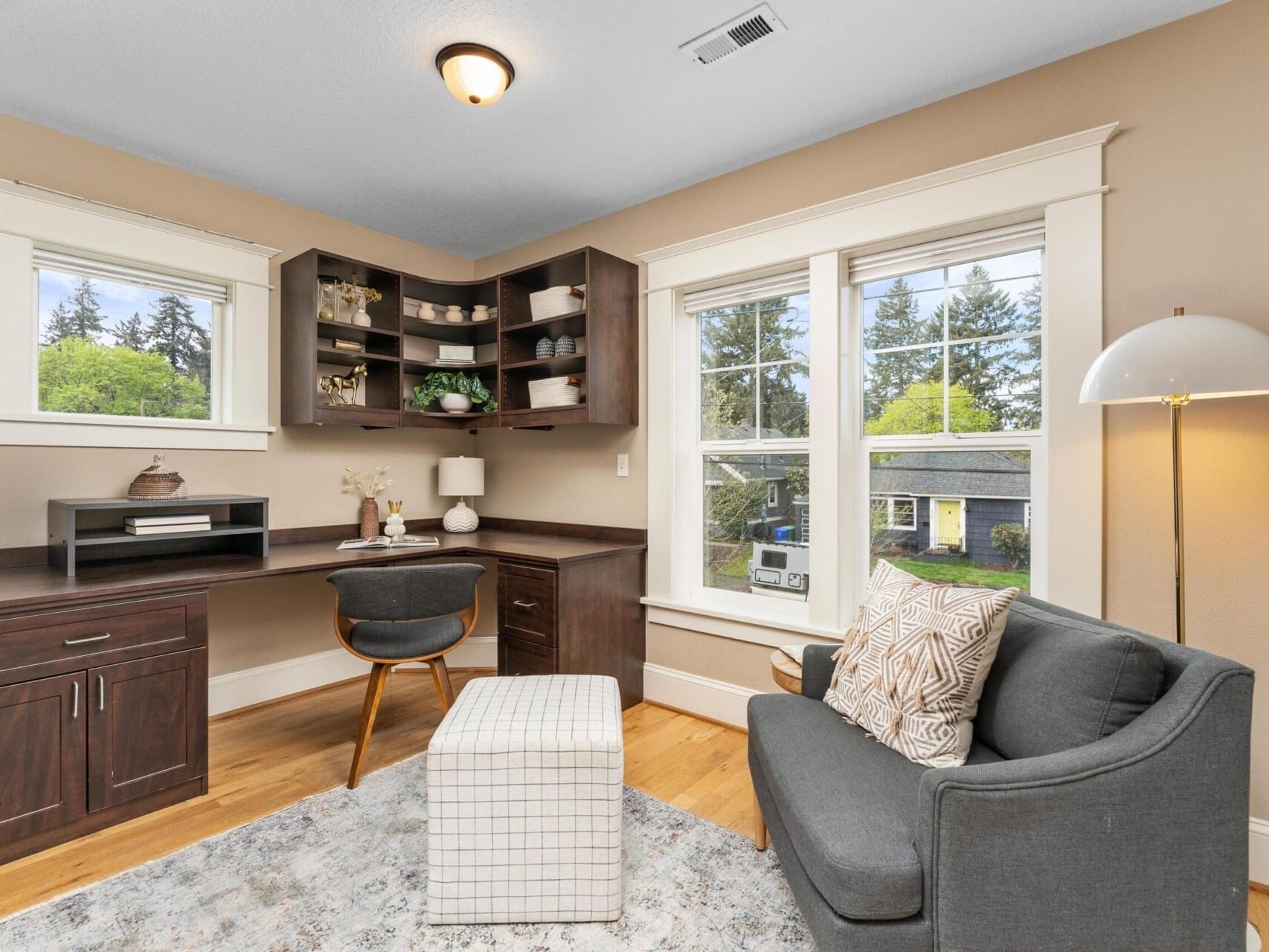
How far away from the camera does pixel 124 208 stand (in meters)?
2.74

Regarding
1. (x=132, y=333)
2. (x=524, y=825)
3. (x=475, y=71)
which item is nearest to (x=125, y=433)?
(x=132, y=333)

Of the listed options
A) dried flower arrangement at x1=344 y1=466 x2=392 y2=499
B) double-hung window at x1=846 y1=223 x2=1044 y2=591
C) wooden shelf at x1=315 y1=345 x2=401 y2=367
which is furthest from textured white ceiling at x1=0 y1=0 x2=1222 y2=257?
dried flower arrangement at x1=344 y1=466 x2=392 y2=499

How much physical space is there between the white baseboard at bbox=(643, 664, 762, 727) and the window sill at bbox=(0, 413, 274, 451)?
7.52 ft

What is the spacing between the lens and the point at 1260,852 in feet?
6.09

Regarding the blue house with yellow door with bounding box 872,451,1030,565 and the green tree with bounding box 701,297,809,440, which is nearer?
the blue house with yellow door with bounding box 872,451,1030,565

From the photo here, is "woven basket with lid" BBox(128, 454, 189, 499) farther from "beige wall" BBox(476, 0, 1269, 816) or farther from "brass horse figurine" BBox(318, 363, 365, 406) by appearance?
"beige wall" BBox(476, 0, 1269, 816)

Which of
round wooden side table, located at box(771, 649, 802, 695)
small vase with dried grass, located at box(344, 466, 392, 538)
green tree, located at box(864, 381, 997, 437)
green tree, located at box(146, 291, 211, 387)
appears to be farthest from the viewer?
small vase with dried grass, located at box(344, 466, 392, 538)

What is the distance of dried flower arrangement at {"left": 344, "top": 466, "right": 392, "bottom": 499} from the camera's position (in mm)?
3555

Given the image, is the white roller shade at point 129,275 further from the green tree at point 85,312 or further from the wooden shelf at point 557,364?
the wooden shelf at point 557,364

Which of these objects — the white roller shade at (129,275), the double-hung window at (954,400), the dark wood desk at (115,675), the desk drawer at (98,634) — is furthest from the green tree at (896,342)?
the white roller shade at (129,275)

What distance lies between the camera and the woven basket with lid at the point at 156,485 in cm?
266

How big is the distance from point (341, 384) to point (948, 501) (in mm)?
2967

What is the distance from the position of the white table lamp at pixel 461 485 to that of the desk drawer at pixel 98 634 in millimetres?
1564

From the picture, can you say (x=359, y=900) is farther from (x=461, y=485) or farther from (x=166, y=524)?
(x=461, y=485)
